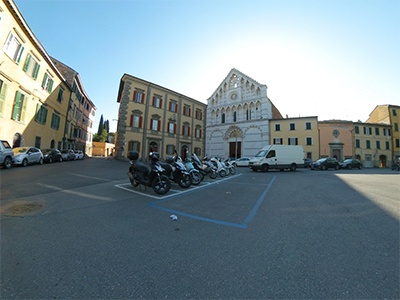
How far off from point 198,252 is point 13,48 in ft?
70.7

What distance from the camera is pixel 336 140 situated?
31500mm

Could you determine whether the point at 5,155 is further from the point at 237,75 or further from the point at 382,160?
the point at 382,160

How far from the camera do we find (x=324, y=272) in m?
1.88

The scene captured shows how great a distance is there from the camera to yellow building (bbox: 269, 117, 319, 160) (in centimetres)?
3117

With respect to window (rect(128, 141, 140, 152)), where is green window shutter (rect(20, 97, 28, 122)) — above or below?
above

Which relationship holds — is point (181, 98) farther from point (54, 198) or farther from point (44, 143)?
point (54, 198)

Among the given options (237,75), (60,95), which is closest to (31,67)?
(60,95)

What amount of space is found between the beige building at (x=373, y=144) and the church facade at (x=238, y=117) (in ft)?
52.6

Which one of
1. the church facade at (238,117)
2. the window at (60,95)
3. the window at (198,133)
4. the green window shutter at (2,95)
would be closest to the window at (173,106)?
the window at (198,133)

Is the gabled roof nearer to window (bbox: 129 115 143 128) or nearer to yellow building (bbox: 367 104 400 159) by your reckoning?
window (bbox: 129 115 143 128)

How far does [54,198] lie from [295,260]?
220 inches

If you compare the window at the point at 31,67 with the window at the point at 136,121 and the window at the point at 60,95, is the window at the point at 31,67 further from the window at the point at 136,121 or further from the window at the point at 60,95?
the window at the point at 136,121

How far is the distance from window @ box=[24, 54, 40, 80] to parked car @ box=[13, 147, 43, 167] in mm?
8234

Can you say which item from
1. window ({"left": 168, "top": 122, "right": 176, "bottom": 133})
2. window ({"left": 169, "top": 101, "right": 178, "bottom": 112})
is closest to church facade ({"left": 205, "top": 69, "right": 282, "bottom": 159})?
window ({"left": 169, "top": 101, "right": 178, "bottom": 112})
